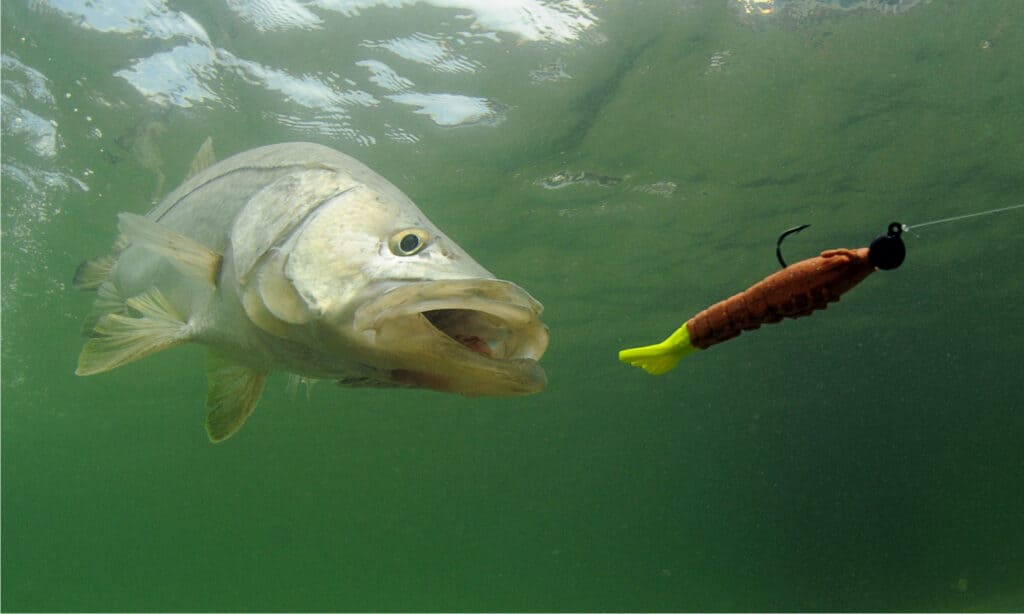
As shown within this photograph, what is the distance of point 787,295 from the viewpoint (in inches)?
82.7

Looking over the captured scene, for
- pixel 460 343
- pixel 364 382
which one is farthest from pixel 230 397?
pixel 460 343

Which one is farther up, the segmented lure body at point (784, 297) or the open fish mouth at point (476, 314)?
the segmented lure body at point (784, 297)

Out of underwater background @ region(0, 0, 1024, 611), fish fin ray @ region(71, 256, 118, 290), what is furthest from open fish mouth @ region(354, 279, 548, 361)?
fish fin ray @ region(71, 256, 118, 290)

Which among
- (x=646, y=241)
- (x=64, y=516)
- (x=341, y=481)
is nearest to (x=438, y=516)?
(x=341, y=481)

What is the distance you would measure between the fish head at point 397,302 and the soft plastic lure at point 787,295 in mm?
529

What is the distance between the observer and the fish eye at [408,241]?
2.74 metres

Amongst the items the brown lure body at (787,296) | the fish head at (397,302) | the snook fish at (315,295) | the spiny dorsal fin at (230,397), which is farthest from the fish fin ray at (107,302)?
the brown lure body at (787,296)

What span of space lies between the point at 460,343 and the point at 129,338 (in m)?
2.51

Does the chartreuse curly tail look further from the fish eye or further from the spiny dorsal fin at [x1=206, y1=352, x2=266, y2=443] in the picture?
the spiny dorsal fin at [x1=206, y1=352, x2=266, y2=443]

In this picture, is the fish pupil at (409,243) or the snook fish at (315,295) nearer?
the snook fish at (315,295)

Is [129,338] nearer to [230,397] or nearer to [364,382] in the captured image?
[230,397]

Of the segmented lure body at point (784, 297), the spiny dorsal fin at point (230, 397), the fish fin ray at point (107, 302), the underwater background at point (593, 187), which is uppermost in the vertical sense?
the underwater background at point (593, 187)

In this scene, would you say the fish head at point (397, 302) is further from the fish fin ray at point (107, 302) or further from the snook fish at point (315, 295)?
the fish fin ray at point (107, 302)

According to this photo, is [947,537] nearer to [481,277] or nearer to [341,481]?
[341,481]
